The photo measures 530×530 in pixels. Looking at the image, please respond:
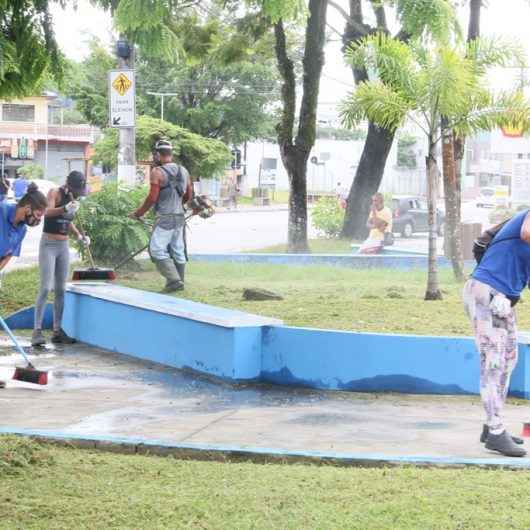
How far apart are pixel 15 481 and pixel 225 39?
17323 mm

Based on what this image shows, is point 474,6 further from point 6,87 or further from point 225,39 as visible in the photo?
point 6,87

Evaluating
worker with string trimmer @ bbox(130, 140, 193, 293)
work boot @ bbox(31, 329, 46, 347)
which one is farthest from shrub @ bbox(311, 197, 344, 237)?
work boot @ bbox(31, 329, 46, 347)

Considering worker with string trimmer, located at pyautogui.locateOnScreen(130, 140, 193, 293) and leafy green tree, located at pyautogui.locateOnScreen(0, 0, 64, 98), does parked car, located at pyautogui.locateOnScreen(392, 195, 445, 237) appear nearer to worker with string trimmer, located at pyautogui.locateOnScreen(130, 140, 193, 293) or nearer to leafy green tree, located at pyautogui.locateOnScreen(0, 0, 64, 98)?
worker with string trimmer, located at pyautogui.locateOnScreen(130, 140, 193, 293)

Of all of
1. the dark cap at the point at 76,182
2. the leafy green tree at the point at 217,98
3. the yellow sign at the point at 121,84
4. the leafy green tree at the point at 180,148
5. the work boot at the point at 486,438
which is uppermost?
the leafy green tree at the point at 217,98

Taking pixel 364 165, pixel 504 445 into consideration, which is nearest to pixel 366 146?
pixel 364 165

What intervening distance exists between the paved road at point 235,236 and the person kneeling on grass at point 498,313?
1387 centimetres

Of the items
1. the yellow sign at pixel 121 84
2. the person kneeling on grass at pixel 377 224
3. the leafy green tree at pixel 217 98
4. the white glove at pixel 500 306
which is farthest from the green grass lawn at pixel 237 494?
the leafy green tree at pixel 217 98

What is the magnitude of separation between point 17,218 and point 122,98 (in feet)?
25.5

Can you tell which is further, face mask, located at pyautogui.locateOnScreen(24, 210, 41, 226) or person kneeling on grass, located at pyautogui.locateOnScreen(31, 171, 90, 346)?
person kneeling on grass, located at pyautogui.locateOnScreen(31, 171, 90, 346)

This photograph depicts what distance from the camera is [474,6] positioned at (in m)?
18.4

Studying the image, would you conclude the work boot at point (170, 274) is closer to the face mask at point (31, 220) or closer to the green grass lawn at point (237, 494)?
the face mask at point (31, 220)

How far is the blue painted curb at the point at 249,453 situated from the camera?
20.9ft

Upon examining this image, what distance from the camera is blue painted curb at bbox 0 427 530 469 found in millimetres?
6355

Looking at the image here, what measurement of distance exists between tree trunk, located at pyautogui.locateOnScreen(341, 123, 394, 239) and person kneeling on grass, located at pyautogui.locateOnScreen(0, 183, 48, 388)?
47.0 feet
